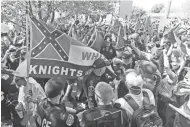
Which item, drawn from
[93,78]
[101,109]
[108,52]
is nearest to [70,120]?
[101,109]

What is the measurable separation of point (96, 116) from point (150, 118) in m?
0.62

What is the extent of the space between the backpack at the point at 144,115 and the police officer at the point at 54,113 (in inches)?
25.7

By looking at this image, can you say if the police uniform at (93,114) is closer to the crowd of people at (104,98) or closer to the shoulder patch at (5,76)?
the crowd of people at (104,98)

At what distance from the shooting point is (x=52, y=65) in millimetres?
3369

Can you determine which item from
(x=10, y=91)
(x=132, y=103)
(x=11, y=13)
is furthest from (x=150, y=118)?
(x=11, y=13)

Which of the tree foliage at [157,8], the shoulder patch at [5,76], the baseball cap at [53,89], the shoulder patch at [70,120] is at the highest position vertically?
the tree foliage at [157,8]

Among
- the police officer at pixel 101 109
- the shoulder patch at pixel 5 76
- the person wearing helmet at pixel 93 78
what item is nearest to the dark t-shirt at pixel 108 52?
the person wearing helmet at pixel 93 78

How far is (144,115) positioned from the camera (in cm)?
278

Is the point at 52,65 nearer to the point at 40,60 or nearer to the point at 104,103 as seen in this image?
the point at 40,60

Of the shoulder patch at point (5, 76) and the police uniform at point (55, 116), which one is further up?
the police uniform at point (55, 116)

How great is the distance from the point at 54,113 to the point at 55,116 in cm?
3

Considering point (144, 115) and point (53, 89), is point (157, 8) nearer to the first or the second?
point (144, 115)

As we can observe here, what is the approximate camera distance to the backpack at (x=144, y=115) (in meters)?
2.76

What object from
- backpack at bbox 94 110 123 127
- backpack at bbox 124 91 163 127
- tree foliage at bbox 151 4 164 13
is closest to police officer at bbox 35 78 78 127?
backpack at bbox 94 110 123 127
